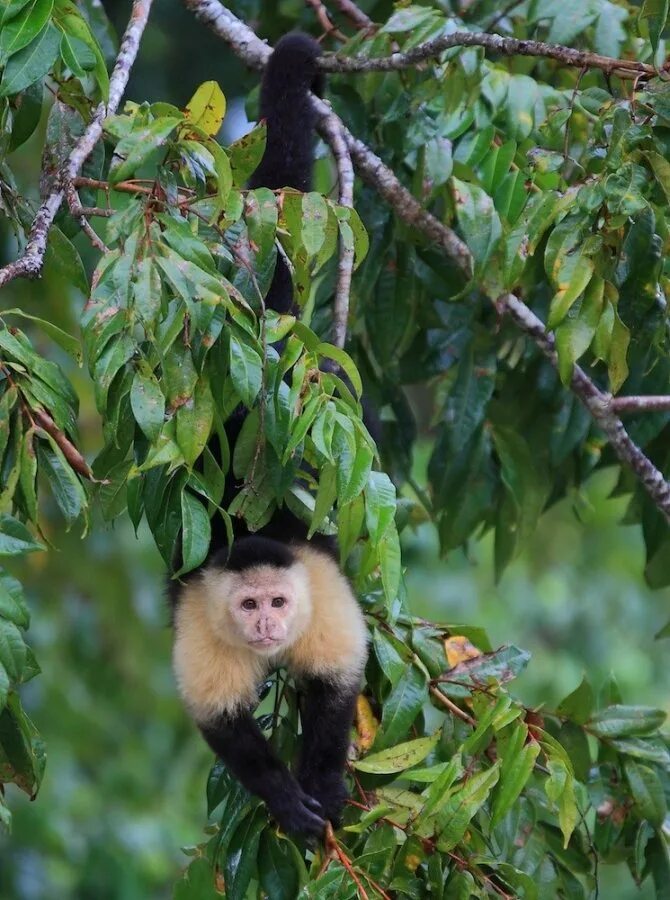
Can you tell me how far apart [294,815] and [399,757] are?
0.74 feet

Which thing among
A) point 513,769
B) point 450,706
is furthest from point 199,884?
point 513,769

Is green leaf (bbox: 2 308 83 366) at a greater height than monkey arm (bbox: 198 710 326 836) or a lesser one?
greater

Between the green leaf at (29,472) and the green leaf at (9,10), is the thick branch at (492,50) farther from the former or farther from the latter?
the green leaf at (29,472)

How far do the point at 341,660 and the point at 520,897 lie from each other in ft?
1.60

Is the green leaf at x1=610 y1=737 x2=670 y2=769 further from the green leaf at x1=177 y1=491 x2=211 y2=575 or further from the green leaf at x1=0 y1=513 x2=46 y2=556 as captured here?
the green leaf at x1=0 y1=513 x2=46 y2=556

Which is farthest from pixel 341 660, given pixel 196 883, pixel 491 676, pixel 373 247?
pixel 373 247

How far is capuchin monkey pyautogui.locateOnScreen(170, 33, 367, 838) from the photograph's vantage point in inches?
86.1

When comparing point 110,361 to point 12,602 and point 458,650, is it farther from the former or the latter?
point 458,650

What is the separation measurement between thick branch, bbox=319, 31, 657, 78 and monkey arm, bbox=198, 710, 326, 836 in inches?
47.0

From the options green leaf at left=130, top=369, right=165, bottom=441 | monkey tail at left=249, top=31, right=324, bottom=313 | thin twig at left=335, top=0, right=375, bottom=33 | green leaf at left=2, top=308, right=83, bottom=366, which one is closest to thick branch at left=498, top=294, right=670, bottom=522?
monkey tail at left=249, top=31, right=324, bottom=313

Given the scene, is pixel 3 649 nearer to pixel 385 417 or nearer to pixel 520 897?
pixel 520 897

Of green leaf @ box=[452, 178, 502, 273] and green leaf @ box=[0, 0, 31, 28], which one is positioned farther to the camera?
green leaf @ box=[452, 178, 502, 273]

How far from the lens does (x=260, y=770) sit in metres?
2.17

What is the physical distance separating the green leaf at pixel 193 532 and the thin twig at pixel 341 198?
0.58m
